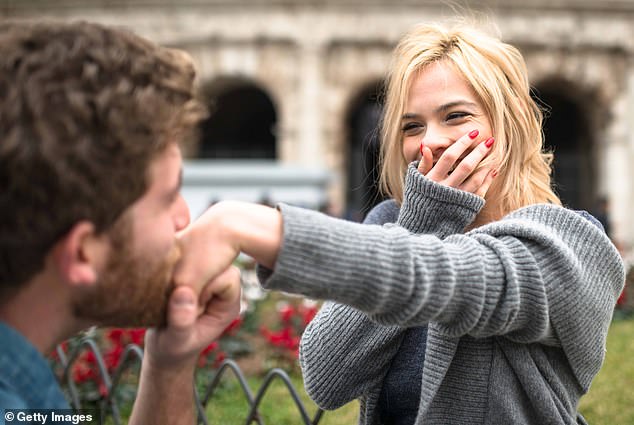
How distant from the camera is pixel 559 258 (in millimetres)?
Result: 1614

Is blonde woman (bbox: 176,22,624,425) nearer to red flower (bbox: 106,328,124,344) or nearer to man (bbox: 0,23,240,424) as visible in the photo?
man (bbox: 0,23,240,424)

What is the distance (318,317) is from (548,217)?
0.75m

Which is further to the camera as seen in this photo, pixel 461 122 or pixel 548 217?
pixel 461 122

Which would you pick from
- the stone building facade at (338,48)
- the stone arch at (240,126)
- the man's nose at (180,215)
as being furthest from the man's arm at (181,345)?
the stone arch at (240,126)

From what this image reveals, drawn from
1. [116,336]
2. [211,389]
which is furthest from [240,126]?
[211,389]

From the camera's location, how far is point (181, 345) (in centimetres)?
153

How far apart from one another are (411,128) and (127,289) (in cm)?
129

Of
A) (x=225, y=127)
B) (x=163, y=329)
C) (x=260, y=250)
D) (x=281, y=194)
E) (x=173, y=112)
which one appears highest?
(x=173, y=112)

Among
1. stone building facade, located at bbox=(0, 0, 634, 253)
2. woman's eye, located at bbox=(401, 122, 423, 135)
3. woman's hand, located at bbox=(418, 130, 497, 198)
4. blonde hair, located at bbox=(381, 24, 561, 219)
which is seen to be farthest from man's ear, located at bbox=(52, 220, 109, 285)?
stone building facade, located at bbox=(0, 0, 634, 253)

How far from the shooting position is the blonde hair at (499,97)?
212 cm

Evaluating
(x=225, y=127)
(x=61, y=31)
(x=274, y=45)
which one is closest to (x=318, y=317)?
(x=61, y=31)

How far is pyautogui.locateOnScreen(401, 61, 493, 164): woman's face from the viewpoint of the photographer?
83.7 inches

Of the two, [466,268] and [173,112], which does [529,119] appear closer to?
[466,268]

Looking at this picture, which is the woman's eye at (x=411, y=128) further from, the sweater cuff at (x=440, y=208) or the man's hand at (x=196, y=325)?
the man's hand at (x=196, y=325)
